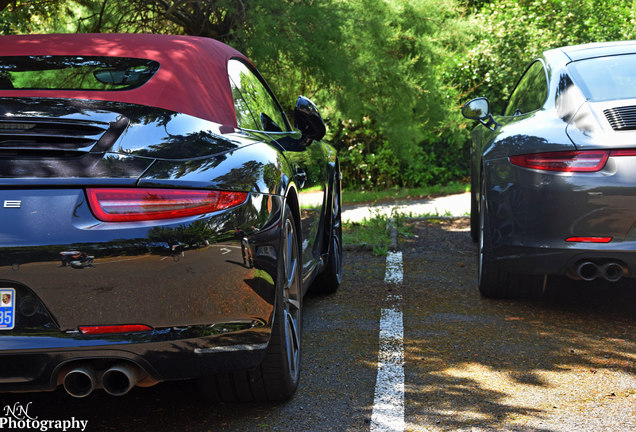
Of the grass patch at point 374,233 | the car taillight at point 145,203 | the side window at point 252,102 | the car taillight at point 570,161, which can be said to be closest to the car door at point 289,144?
the side window at point 252,102

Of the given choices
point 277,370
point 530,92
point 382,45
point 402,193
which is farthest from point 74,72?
point 402,193

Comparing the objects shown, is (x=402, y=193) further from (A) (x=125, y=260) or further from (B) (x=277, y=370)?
(A) (x=125, y=260)

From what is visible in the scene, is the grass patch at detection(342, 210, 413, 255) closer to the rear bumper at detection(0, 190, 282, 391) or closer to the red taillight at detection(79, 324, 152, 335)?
the rear bumper at detection(0, 190, 282, 391)

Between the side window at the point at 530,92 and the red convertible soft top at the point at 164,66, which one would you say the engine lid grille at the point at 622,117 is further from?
the red convertible soft top at the point at 164,66

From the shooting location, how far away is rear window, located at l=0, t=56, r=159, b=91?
3848mm

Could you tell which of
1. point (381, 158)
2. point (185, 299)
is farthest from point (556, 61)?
point (381, 158)

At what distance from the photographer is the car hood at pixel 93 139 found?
2.87 meters

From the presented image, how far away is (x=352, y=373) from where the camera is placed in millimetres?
4137

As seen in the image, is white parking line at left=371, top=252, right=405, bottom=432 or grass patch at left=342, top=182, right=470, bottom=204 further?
grass patch at left=342, top=182, right=470, bottom=204

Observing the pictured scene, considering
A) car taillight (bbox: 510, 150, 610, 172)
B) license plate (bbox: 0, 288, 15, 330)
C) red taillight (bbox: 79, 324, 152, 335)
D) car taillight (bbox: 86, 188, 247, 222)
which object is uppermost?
car taillight (bbox: 86, 188, 247, 222)

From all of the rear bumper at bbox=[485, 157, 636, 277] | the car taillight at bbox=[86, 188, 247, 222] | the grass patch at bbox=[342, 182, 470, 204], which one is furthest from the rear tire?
the grass patch at bbox=[342, 182, 470, 204]

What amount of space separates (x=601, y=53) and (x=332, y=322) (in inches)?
101

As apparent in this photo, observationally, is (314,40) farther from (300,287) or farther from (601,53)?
(300,287)

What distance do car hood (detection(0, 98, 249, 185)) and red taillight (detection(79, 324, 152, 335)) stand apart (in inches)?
19.8
